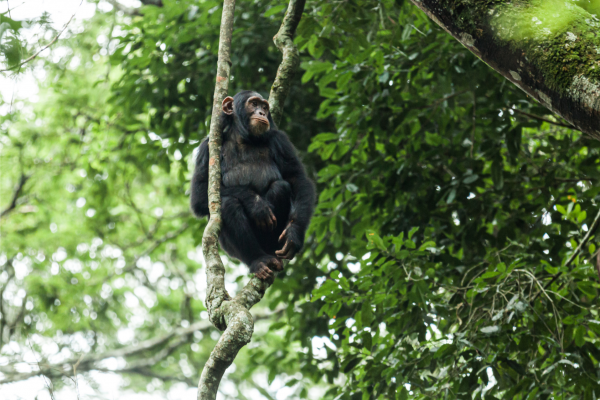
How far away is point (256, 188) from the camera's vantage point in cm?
420

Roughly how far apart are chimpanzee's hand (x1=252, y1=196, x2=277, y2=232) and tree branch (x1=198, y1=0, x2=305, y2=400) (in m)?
0.64

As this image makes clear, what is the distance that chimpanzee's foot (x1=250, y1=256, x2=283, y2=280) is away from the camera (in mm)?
3459

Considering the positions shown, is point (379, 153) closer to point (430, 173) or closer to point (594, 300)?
point (430, 173)

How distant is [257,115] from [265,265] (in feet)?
4.17

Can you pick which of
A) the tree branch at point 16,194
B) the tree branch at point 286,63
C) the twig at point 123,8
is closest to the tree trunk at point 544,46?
the tree branch at point 286,63

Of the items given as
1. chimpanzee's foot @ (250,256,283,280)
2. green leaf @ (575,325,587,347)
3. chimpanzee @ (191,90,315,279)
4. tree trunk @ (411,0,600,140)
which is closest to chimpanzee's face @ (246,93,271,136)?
chimpanzee @ (191,90,315,279)

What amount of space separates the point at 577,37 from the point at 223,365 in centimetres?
184

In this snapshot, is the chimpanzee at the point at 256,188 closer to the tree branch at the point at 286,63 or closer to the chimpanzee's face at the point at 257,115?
the chimpanzee's face at the point at 257,115

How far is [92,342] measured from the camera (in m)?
12.1

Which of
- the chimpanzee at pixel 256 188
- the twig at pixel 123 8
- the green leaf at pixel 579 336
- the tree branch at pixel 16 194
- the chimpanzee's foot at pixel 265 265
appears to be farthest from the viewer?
the tree branch at pixel 16 194

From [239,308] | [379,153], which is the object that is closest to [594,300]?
[379,153]

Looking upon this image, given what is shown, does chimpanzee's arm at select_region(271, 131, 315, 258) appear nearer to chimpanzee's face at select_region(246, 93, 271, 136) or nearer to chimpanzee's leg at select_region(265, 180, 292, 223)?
chimpanzee's leg at select_region(265, 180, 292, 223)

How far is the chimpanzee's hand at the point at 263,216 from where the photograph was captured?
402 cm

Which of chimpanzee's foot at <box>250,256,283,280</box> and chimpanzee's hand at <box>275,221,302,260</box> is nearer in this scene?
chimpanzee's foot at <box>250,256,283,280</box>
